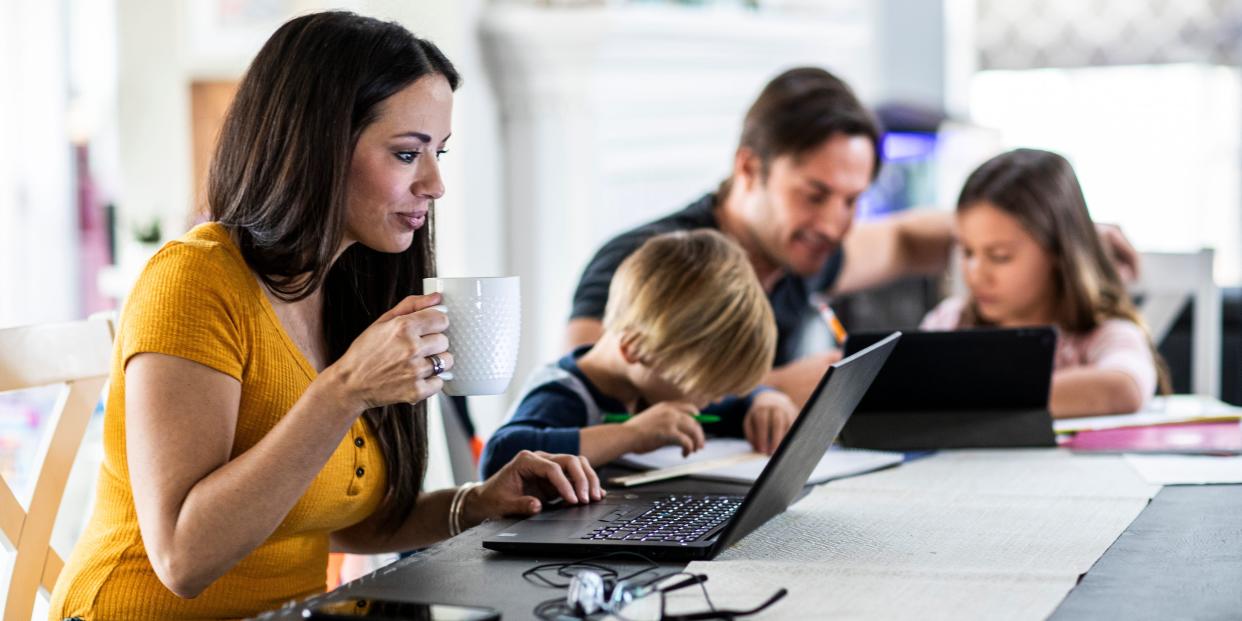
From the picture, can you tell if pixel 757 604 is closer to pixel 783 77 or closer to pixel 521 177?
pixel 783 77

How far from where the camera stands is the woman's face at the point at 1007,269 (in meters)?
2.08

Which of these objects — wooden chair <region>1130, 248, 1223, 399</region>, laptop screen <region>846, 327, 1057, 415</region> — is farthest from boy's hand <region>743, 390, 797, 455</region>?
wooden chair <region>1130, 248, 1223, 399</region>

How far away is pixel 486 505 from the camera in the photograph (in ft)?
4.25

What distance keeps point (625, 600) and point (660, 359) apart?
24.7 inches

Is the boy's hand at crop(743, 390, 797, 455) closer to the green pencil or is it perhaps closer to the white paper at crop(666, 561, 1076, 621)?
the green pencil

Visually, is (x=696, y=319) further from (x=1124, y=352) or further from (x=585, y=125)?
(x=585, y=125)

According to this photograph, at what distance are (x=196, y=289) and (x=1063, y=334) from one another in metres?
1.42

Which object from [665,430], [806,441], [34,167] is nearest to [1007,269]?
[665,430]

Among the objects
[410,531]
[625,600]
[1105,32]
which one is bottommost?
[410,531]

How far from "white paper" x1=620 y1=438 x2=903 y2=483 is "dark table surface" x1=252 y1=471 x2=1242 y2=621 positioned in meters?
0.33

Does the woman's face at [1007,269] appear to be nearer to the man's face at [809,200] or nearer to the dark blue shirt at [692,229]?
the man's face at [809,200]

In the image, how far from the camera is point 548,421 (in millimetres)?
1519

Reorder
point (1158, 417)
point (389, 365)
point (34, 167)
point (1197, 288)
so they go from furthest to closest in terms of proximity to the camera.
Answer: point (34, 167)
point (1197, 288)
point (1158, 417)
point (389, 365)

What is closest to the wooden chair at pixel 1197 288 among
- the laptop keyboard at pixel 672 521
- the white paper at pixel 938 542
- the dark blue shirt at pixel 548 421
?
the white paper at pixel 938 542
